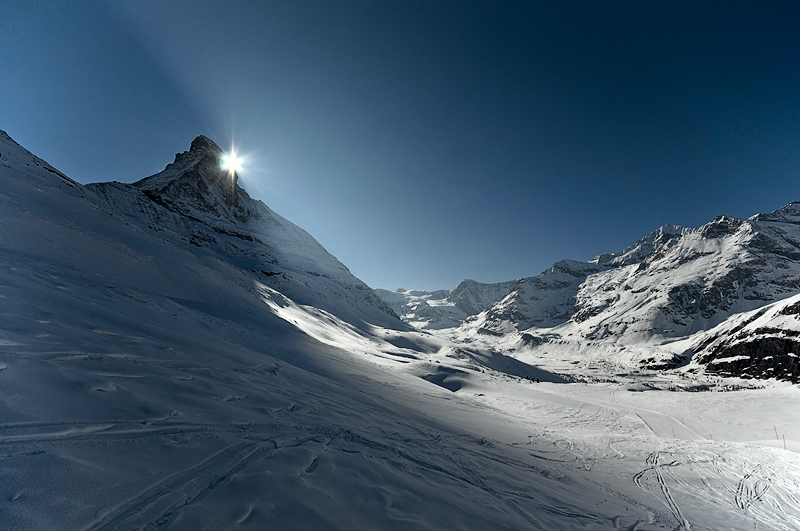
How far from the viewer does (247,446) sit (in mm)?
5258

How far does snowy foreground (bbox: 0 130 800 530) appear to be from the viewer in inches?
139

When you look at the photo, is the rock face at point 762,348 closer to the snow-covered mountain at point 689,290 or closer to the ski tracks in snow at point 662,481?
the snow-covered mountain at point 689,290

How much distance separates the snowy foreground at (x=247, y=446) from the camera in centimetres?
352

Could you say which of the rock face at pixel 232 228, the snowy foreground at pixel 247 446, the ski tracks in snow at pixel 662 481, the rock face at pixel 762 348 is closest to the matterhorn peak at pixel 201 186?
the rock face at pixel 232 228

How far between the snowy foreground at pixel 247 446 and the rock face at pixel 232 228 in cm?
3584

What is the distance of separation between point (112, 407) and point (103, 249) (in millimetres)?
18484

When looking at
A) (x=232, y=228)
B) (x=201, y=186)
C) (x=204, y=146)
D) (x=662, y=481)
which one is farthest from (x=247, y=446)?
(x=204, y=146)

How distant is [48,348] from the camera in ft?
18.9

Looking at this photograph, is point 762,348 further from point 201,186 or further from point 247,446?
point 201,186

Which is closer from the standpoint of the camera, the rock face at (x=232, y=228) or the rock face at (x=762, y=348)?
the rock face at (x=232, y=228)

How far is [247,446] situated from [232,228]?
99235mm

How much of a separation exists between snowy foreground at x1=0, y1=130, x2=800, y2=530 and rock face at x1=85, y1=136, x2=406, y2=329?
1411 inches

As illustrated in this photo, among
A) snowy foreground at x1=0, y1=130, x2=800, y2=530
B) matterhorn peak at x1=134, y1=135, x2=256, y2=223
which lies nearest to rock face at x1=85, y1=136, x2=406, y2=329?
matterhorn peak at x1=134, y1=135, x2=256, y2=223

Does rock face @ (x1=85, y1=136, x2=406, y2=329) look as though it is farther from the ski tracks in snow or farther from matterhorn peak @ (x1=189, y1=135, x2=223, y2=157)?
the ski tracks in snow
